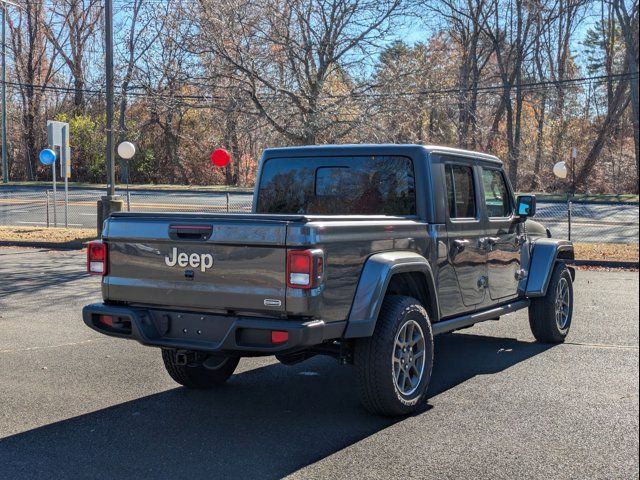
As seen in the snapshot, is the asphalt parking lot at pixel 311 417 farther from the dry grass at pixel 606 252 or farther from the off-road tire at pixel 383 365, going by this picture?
the dry grass at pixel 606 252

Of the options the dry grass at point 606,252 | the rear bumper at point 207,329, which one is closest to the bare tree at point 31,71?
the dry grass at point 606,252

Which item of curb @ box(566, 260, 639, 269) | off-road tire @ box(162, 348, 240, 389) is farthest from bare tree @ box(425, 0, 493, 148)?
off-road tire @ box(162, 348, 240, 389)

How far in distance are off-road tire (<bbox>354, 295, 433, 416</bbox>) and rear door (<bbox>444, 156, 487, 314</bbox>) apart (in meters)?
0.95

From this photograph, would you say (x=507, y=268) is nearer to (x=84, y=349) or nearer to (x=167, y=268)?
(x=167, y=268)

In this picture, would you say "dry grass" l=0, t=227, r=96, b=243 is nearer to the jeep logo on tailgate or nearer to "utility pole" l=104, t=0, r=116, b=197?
"utility pole" l=104, t=0, r=116, b=197

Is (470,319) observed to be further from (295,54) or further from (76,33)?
(76,33)

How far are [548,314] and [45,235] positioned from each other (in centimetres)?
1435

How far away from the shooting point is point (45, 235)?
18.6 metres

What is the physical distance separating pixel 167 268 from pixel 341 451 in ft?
5.28

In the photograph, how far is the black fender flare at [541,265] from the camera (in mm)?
7125

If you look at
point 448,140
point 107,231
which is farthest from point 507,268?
point 448,140

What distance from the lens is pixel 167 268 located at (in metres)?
4.95

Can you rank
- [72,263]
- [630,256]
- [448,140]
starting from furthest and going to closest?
[448,140]
[630,256]
[72,263]

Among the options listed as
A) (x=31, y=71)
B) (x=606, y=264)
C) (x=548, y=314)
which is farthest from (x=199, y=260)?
(x=31, y=71)
